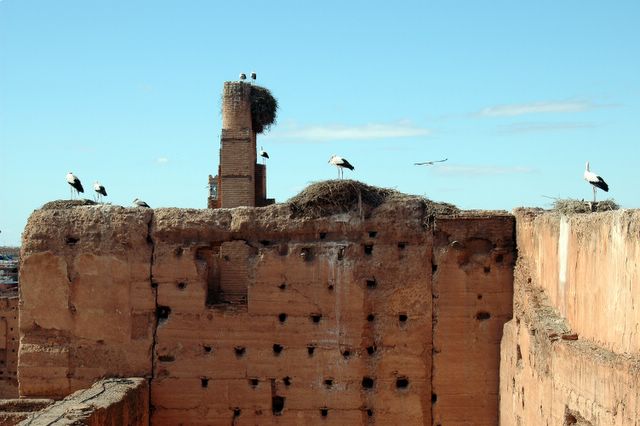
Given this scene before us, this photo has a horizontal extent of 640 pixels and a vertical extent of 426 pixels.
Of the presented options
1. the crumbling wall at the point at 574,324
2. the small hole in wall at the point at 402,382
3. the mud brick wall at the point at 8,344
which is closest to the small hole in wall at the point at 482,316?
the crumbling wall at the point at 574,324

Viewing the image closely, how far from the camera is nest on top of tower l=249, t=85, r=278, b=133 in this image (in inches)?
821

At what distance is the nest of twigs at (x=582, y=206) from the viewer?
1145cm

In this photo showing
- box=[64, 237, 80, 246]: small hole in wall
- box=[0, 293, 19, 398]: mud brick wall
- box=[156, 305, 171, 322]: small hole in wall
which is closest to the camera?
box=[156, 305, 171, 322]: small hole in wall

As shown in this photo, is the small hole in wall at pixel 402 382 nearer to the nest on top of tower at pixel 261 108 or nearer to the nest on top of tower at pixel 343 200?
the nest on top of tower at pixel 343 200

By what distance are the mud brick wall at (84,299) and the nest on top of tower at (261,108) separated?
772 centimetres

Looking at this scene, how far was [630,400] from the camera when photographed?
23.5 feet

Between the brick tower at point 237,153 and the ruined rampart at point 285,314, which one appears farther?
the brick tower at point 237,153

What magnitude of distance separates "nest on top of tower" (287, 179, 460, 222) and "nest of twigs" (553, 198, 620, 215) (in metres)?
1.65

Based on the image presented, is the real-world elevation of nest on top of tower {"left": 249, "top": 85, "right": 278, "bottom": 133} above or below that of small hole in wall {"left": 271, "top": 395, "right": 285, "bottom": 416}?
above

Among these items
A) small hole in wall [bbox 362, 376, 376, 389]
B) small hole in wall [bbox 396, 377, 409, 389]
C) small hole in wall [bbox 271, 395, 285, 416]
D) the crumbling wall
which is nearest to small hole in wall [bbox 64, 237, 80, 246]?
small hole in wall [bbox 271, 395, 285, 416]

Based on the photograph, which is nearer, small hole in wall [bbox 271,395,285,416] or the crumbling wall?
the crumbling wall

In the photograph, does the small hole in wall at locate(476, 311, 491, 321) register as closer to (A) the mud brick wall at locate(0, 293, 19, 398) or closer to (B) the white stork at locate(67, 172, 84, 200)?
(B) the white stork at locate(67, 172, 84, 200)

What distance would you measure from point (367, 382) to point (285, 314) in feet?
4.67

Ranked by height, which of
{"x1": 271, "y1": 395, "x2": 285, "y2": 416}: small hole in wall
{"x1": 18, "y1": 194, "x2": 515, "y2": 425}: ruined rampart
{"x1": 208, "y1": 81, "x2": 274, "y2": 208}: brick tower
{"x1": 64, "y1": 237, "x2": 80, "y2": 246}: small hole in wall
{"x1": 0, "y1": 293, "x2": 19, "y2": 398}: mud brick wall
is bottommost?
{"x1": 0, "y1": 293, "x2": 19, "y2": 398}: mud brick wall
